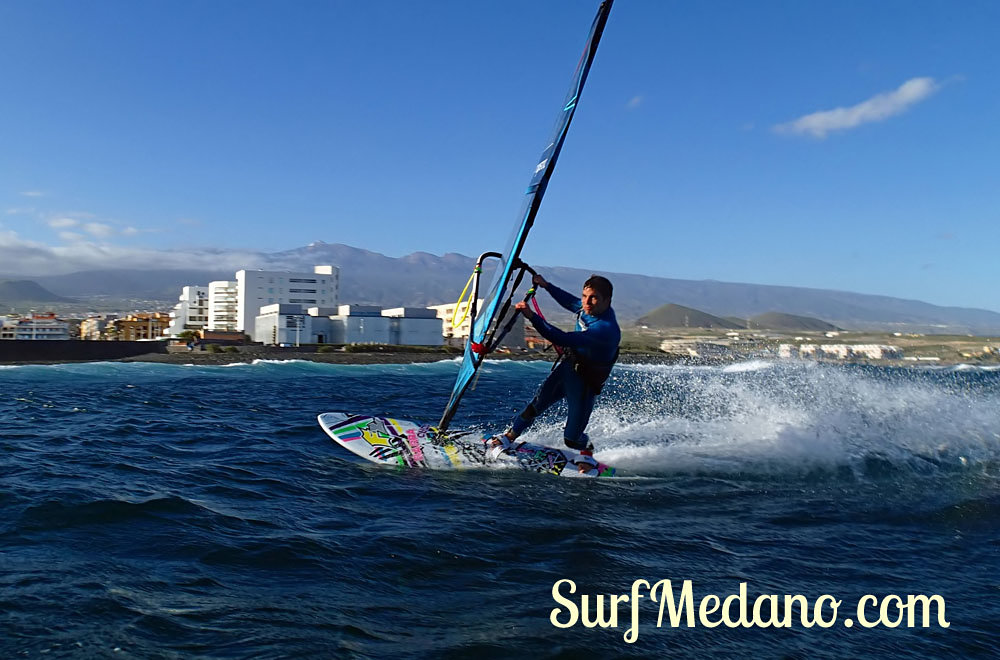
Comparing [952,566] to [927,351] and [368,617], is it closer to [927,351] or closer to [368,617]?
[368,617]

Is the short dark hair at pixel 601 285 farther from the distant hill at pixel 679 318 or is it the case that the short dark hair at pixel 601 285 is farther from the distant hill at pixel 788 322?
the distant hill at pixel 788 322

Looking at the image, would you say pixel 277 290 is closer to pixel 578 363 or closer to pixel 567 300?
pixel 567 300

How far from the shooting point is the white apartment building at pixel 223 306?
394 ft

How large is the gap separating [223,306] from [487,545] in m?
126

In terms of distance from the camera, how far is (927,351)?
→ 65.8 metres

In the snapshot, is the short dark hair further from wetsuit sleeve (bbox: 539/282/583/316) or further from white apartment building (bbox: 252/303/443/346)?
white apartment building (bbox: 252/303/443/346)

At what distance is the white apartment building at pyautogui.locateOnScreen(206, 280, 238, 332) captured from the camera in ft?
394

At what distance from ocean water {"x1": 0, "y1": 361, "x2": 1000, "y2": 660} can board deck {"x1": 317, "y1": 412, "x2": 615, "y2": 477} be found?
0.78 feet

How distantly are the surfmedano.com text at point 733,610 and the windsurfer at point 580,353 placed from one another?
3757 mm

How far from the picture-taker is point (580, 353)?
830 cm

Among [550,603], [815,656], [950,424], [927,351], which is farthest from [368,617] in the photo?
[927,351]

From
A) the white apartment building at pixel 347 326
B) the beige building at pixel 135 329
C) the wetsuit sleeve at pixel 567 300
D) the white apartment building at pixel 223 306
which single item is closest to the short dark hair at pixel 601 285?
the wetsuit sleeve at pixel 567 300

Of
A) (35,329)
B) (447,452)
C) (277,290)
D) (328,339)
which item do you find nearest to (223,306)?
(277,290)

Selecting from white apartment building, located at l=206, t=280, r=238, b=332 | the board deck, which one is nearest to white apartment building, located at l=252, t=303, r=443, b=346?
white apartment building, located at l=206, t=280, r=238, b=332
